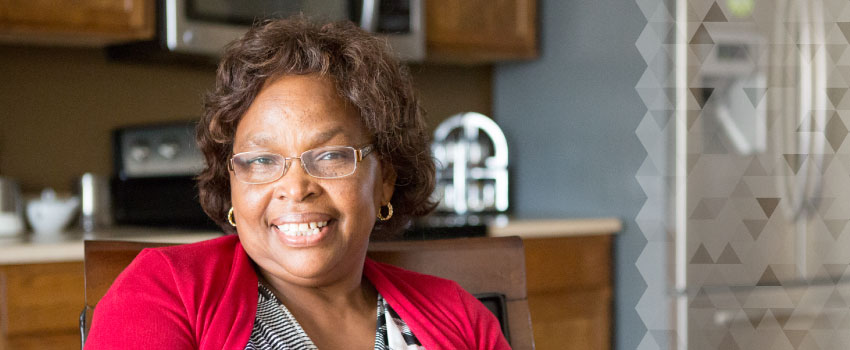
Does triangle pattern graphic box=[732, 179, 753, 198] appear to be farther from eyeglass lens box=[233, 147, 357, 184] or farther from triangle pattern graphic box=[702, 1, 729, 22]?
eyeglass lens box=[233, 147, 357, 184]

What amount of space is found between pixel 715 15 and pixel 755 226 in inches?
26.2

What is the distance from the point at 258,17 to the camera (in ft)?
7.98

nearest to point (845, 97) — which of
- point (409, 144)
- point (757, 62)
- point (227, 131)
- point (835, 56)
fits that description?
point (835, 56)

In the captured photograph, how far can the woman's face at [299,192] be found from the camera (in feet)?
3.59

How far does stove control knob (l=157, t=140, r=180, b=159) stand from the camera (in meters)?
2.55

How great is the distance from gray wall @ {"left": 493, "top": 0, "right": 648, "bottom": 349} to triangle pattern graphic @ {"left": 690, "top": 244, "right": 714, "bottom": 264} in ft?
0.59

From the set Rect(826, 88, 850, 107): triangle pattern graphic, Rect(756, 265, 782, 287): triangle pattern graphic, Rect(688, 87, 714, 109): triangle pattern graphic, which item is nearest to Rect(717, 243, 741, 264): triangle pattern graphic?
Rect(756, 265, 782, 287): triangle pattern graphic

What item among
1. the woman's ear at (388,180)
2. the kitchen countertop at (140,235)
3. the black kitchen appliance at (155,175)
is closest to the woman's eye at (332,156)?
the woman's ear at (388,180)

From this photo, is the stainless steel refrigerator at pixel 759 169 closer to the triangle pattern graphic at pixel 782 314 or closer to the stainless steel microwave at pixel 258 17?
the triangle pattern graphic at pixel 782 314

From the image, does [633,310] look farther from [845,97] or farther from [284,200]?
[284,200]

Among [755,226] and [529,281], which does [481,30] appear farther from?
[755,226]

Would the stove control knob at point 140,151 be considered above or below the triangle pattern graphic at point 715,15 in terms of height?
below

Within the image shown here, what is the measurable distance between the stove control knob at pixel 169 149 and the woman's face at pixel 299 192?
148cm

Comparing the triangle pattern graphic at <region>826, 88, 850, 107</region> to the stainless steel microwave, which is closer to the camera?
the stainless steel microwave
